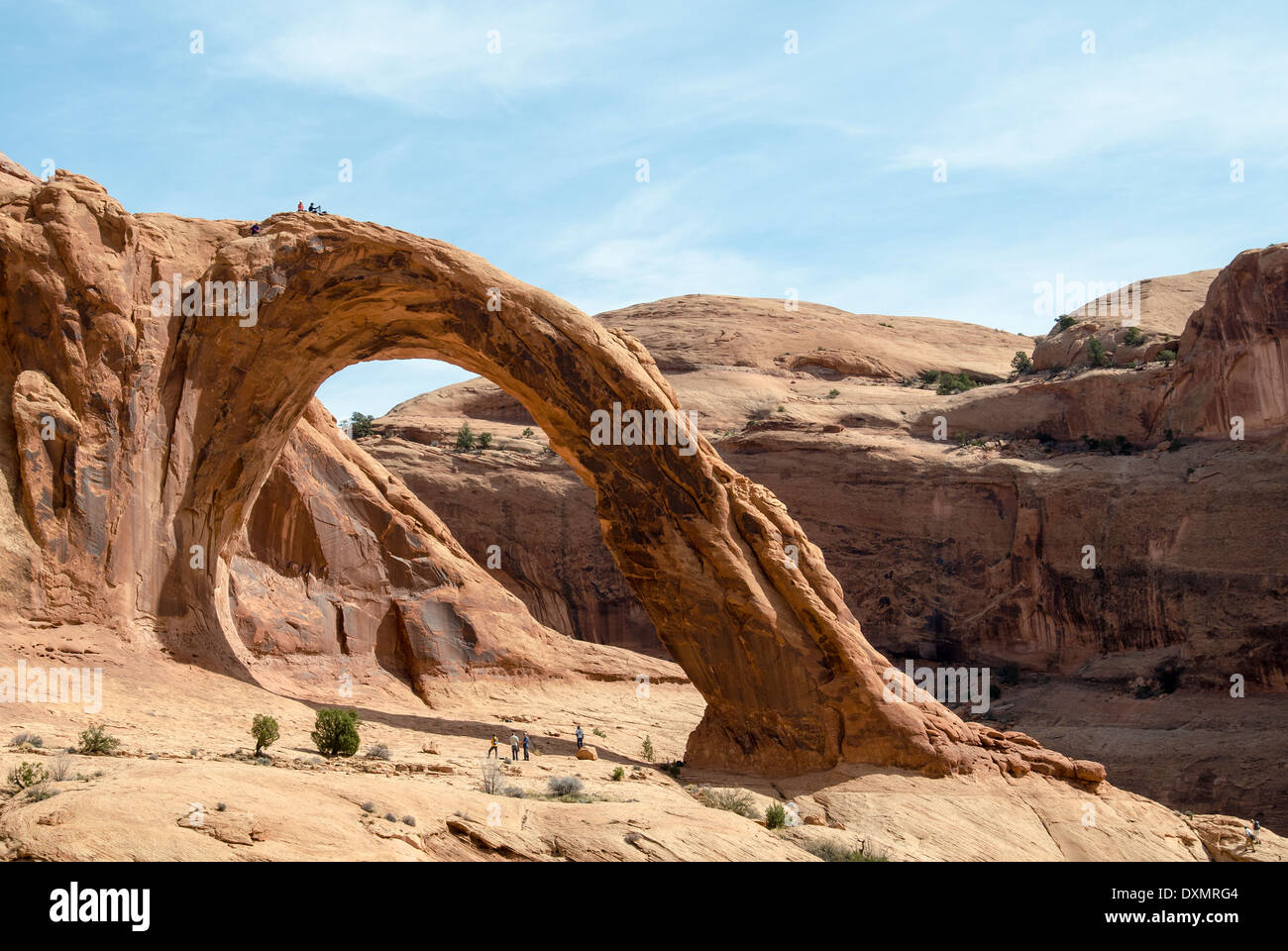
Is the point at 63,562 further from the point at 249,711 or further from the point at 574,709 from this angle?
the point at 574,709

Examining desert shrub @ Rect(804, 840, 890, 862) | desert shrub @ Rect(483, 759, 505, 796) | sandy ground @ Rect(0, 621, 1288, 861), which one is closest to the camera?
sandy ground @ Rect(0, 621, 1288, 861)

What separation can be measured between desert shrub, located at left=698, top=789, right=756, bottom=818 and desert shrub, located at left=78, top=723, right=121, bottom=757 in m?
8.42

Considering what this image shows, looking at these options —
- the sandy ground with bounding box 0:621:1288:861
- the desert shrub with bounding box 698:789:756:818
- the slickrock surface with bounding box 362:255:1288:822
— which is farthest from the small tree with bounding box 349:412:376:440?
the desert shrub with bounding box 698:789:756:818

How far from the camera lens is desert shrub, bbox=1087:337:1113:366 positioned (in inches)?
1953

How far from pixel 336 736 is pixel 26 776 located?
624 centimetres

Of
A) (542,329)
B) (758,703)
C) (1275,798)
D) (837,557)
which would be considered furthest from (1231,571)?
(542,329)

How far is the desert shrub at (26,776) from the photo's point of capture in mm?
13555

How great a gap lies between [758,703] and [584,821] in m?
9.97

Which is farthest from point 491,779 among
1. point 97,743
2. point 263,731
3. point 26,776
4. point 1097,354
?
point 1097,354

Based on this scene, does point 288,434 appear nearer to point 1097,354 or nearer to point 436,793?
point 436,793

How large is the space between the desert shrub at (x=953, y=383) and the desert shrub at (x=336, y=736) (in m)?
40.9

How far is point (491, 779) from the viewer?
17.7 m

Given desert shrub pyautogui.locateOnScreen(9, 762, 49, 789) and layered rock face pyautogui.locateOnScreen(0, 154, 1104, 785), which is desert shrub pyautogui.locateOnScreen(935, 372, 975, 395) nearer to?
layered rock face pyautogui.locateOnScreen(0, 154, 1104, 785)

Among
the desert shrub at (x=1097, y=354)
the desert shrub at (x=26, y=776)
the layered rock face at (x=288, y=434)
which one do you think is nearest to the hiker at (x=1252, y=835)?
the layered rock face at (x=288, y=434)
